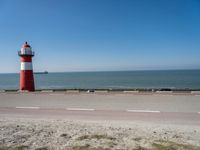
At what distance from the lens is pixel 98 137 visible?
6102 millimetres

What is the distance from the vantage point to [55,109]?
11047mm

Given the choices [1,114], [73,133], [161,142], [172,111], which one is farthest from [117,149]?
[1,114]

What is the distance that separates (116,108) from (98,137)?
15.8 ft

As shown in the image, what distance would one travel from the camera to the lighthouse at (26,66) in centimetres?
1973

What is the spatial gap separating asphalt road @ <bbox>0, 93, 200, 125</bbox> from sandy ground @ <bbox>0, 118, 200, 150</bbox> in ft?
4.19

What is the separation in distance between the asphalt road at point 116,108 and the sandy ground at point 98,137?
4.19 feet

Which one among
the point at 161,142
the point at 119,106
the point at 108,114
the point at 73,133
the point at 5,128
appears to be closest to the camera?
the point at 161,142

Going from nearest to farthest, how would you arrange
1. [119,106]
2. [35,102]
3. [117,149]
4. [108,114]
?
[117,149] < [108,114] < [119,106] < [35,102]

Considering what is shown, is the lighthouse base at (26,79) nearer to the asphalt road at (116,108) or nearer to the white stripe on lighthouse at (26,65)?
the white stripe on lighthouse at (26,65)

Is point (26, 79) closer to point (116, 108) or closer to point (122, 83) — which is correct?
point (116, 108)

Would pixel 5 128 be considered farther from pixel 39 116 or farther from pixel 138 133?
pixel 138 133

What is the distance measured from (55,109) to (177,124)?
243 inches

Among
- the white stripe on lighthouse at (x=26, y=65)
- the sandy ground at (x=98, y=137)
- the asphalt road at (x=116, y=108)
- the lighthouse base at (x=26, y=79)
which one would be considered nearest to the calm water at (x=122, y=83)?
the lighthouse base at (x=26, y=79)

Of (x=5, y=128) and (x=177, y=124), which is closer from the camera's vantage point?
(x=5, y=128)
